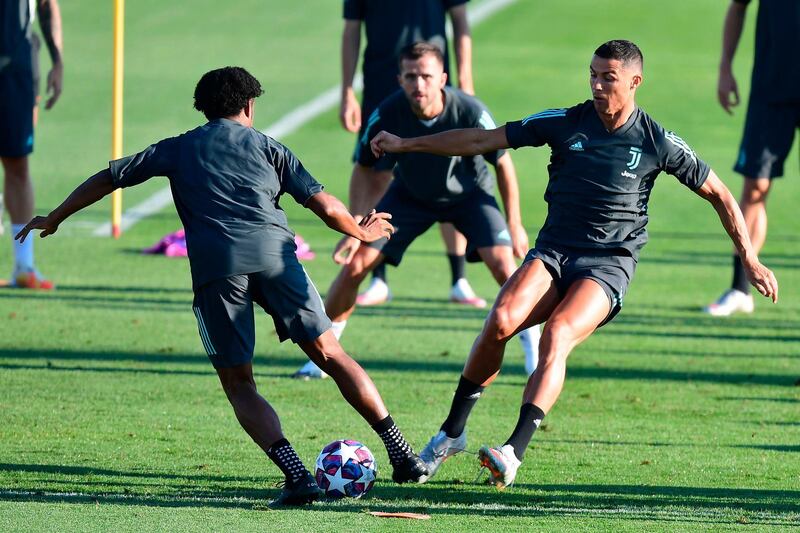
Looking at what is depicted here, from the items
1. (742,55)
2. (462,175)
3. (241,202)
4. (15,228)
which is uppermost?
(241,202)

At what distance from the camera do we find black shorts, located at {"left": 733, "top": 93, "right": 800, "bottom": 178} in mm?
11805

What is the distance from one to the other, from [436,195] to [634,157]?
2214mm

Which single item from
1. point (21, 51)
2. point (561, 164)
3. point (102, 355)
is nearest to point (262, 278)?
point (561, 164)

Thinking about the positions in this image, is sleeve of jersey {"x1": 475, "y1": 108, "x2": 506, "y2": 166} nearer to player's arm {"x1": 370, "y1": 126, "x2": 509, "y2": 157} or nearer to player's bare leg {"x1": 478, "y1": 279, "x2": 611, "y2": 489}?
player's arm {"x1": 370, "y1": 126, "x2": 509, "y2": 157}

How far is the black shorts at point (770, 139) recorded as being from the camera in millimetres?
11805

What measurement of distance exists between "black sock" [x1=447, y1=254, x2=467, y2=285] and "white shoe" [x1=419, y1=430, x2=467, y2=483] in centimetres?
525

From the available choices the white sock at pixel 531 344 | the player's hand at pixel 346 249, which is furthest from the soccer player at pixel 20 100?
the white sock at pixel 531 344

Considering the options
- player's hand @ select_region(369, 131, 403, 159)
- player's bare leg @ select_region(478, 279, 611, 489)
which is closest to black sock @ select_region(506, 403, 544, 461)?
player's bare leg @ select_region(478, 279, 611, 489)

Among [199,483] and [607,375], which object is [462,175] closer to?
[607,375]

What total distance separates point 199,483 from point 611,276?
230cm

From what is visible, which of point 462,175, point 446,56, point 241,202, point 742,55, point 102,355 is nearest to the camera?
point 241,202

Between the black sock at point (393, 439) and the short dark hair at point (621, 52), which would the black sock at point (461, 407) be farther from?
the short dark hair at point (621, 52)

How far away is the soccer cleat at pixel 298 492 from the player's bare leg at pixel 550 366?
0.81 metres

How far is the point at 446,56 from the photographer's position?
38.5 feet
